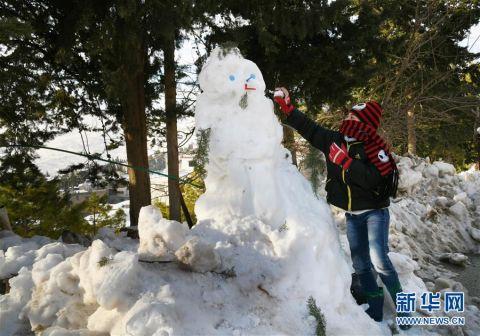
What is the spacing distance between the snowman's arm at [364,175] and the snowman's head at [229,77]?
37.2 inches

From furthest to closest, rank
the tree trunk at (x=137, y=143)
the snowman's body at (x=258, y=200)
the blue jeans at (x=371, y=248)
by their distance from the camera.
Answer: the tree trunk at (x=137, y=143)
the blue jeans at (x=371, y=248)
the snowman's body at (x=258, y=200)

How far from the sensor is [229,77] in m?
2.79

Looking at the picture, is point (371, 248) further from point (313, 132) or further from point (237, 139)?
point (237, 139)

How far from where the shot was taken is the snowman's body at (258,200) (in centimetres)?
241

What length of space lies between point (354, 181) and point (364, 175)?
0.09m

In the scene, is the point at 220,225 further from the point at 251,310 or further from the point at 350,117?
the point at 350,117

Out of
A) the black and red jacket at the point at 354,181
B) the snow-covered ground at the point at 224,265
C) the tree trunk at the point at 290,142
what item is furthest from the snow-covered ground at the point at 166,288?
the tree trunk at the point at 290,142

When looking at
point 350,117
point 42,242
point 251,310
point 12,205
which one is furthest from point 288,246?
point 12,205

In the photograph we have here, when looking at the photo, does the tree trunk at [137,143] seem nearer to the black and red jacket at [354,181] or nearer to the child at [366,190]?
the black and red jacket at [354,181]

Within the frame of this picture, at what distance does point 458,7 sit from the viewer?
→ 10391mm

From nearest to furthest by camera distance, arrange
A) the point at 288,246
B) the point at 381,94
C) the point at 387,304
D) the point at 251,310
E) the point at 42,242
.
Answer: the point at 251,310
the point at 288,246
the point at 387,304
the point at 42,242
the point at 381,94

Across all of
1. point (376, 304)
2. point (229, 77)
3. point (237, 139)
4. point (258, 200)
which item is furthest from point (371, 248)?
point (229, 77)

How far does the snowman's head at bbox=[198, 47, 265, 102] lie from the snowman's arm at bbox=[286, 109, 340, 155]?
1.30ft

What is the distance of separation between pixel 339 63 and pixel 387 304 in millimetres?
4392
